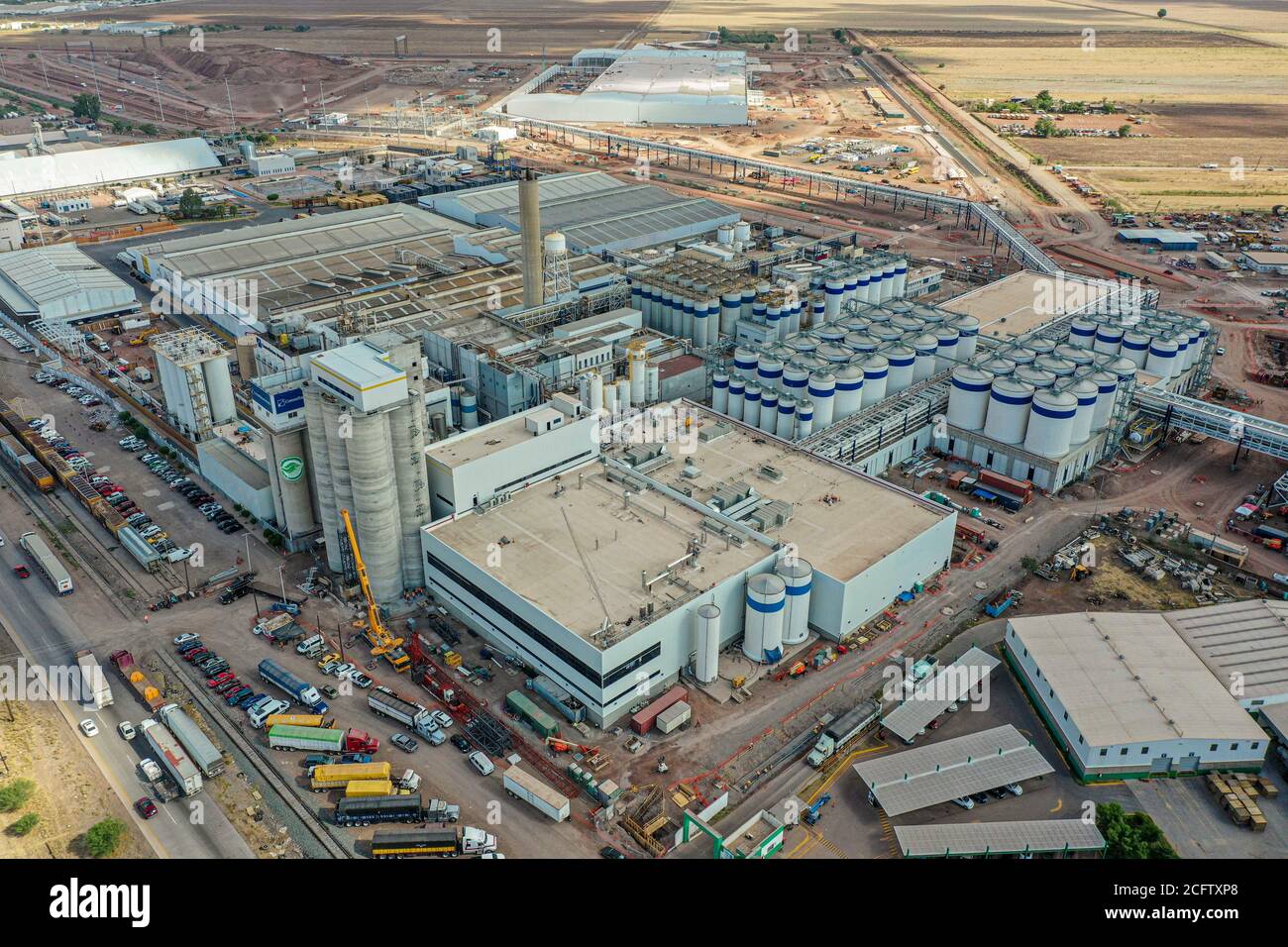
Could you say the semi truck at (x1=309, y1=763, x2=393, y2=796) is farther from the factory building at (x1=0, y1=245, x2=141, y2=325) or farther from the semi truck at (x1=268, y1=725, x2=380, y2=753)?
the factory building at (x1=0, y1=245, x2=141, y2=325)

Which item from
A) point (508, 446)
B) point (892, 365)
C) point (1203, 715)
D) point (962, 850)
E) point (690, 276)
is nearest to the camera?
point (962, 850)

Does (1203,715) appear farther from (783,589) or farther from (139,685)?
(139,685)

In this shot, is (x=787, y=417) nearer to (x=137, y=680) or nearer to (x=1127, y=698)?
(x=1127, y=698)

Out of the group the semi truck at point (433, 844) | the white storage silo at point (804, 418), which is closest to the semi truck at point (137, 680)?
the semi truck at point (433, 844)

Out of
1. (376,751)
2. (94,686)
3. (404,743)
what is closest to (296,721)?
(376,751)

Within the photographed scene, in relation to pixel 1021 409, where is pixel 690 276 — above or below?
above

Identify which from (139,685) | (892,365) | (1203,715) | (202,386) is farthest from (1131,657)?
(202,386)

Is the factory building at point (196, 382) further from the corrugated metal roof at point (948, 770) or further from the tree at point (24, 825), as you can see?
the corrugated metal roof at point (948, 770)

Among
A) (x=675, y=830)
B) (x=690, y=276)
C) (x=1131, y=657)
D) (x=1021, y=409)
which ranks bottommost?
(x=675, y=830)
